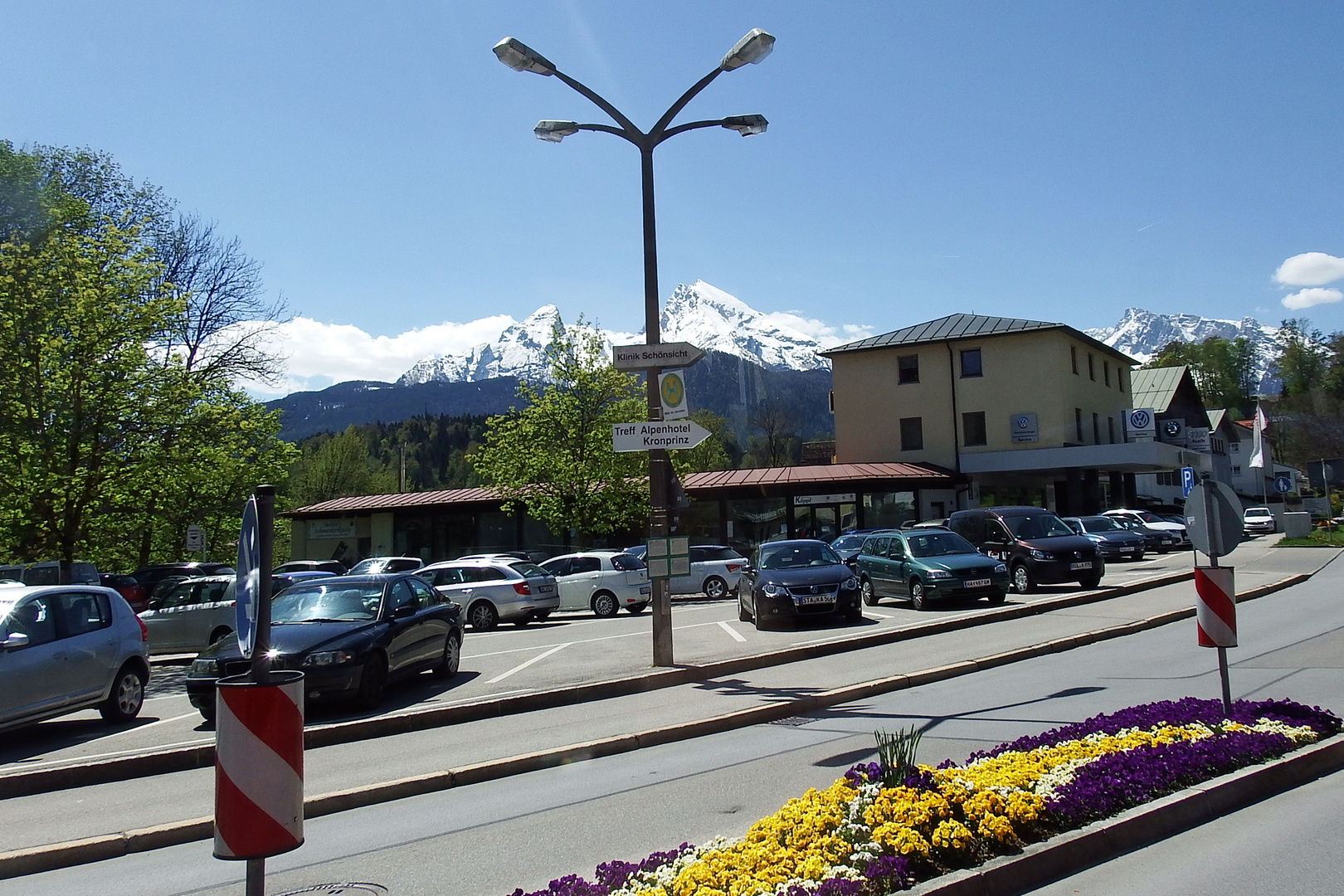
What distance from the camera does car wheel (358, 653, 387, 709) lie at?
10.7 m

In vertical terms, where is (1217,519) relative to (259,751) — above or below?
above

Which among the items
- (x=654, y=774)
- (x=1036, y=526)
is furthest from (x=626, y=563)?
(x=654, y=774)

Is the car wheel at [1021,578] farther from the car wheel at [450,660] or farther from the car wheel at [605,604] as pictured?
the car wheel at [450,660]

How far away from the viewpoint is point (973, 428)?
1774 inches

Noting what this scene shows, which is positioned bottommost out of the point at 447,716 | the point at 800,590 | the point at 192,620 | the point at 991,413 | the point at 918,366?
the point at 447,716

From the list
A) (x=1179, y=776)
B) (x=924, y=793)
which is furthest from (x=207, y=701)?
(x=1179, y=776)

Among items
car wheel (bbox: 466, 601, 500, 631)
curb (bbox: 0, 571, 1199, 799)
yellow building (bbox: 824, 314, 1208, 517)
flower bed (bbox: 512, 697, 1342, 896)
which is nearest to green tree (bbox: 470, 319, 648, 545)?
yellow building (bbox: 824, 314, 1208, 517)

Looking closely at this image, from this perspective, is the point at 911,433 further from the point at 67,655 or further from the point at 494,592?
the point at 67,655

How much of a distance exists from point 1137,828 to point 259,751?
14.0ft

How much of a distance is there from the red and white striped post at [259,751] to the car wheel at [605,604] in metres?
21.3

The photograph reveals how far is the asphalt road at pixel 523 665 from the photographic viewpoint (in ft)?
34.2

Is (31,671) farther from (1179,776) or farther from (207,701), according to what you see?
(1179,776)

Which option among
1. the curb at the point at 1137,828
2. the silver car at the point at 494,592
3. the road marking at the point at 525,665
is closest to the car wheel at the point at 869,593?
the silver car at the point at 494,592

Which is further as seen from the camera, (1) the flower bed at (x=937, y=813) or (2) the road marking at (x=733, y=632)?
(2) the road marking at (x=733, y=632)
